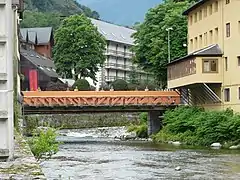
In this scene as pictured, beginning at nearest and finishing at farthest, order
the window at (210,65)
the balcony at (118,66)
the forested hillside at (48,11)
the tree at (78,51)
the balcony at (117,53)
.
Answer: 1. the window at (210,65)
2. the tree at (78,51)
3. the balcony at (118,66)
4. the balcony at (117,53)
5. the forested hillside at (48,11)

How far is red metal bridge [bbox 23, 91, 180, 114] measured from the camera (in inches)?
2046

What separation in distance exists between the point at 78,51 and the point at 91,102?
3080 centimetres

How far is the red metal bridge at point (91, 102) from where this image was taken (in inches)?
2046

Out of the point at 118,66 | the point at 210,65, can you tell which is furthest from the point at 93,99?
the point at 118,66

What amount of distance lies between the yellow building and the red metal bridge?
2.69 m

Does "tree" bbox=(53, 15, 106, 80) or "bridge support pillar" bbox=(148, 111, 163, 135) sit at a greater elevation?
"tree" bbox=(53, 15, 106, 80)

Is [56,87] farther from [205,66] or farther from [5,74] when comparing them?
[5,74]

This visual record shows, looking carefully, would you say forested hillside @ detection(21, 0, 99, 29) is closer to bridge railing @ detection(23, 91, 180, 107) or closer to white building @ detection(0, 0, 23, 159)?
bridge railing @ detection(23, 91, 180, 107)

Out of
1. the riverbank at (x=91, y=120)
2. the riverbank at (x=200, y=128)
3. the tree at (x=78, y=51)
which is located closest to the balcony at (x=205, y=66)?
the riverbank at (x=200, y=128)

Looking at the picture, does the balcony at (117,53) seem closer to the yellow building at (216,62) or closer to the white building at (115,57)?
the white building at (115,57)

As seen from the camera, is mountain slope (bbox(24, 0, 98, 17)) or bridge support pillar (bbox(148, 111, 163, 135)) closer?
bridge support pillar (bbox(148, 111, 163, 135))

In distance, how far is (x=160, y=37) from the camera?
6366 centimetres

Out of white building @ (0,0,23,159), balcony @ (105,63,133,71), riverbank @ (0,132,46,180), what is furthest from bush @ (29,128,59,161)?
balcony @ (105,63,133,71)

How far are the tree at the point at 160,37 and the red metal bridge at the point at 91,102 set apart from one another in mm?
9800
